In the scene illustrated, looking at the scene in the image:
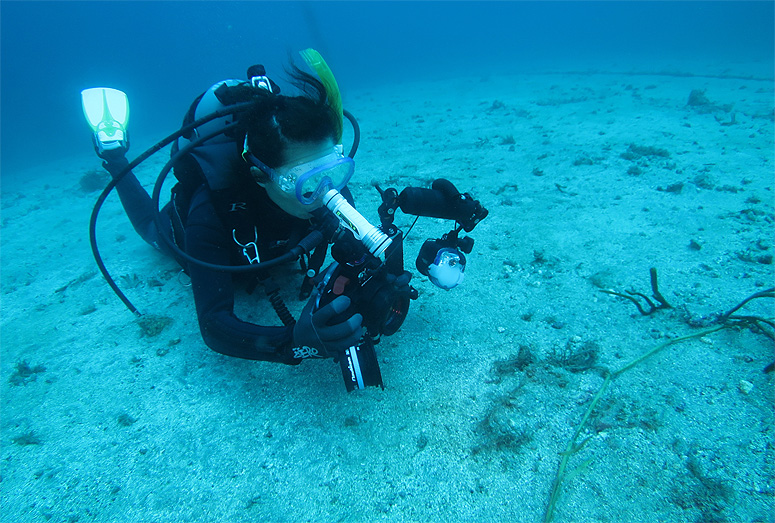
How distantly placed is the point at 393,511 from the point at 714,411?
6.47 feet

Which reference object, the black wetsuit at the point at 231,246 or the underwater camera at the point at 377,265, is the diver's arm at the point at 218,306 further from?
the underwater camera at the point at 377,265

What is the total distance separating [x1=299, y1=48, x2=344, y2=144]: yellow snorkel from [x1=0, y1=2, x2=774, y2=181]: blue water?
35018 mm

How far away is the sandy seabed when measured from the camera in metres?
1.79

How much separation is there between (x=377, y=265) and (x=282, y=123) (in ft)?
3.48

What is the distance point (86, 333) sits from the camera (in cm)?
317

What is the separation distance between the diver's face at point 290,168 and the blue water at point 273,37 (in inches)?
1384

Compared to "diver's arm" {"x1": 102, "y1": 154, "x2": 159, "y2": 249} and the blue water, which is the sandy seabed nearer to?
"diver's arm" {"x1": 102, "y1": 154, "x2": 159, "y2": 249}

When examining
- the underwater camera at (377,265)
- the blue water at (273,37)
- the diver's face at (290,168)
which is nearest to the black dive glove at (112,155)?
the diver's face at (290,168)

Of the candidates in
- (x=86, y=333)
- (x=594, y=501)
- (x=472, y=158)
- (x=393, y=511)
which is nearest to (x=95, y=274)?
(x=86, y=333)

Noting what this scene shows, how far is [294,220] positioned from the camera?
275cm

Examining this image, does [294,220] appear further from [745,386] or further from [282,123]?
[745,386]

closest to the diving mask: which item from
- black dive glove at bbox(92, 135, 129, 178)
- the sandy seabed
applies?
the sandy seabed

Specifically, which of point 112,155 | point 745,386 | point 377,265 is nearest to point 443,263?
point 377,265

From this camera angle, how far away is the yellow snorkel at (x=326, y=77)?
90.8 inches
